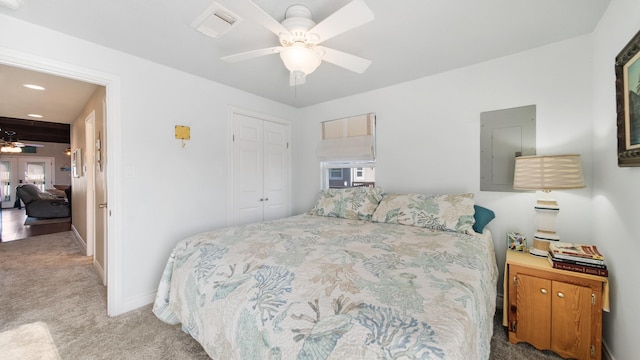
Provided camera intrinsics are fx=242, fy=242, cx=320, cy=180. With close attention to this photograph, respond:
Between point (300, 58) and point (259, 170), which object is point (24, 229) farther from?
point (300, 58)

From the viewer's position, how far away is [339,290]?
3.48 ft

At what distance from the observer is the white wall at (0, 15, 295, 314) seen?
194cm

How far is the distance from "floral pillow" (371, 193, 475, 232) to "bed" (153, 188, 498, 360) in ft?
0.03

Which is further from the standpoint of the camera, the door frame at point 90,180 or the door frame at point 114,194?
the door frame at point 90,180

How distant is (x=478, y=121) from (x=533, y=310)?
1657 millimetres

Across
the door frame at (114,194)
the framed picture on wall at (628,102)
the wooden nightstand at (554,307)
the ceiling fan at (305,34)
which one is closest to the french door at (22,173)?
the door frame at (114,194)

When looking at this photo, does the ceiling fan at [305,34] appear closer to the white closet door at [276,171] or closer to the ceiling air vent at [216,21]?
the ceiling air vent at [216,21]

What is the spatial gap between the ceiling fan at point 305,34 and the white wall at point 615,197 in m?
1.48

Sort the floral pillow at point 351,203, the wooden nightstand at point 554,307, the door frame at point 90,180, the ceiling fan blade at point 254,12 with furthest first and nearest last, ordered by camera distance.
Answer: the door frame at point 90,180, the floral pillow at point 351,203, the wooden nightstand at point 554,307, the ceiling fan blade at point 254,12

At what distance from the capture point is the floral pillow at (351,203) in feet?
8.67

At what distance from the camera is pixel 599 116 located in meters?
1.78

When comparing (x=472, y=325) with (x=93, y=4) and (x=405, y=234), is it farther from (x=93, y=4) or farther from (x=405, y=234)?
(x=93, y=4)

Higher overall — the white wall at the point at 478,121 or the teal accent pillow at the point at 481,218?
the white wall at the point at 478,121

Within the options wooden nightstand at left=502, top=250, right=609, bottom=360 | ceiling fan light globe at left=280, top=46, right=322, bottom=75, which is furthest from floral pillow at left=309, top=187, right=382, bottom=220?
ceiling fan light globe at left=280, top=46, right=322, bottom=75
